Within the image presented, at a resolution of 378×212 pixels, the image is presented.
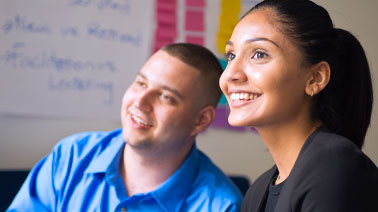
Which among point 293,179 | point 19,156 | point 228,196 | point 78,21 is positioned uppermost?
point 78,21

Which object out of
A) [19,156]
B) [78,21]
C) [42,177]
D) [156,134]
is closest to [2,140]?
[19,156]

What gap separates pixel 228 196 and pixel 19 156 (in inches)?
42.2

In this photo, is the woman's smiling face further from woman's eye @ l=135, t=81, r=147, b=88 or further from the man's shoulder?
woman's eye @ l=135, t=81, r=147, b=88

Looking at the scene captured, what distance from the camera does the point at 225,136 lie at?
2.28 m

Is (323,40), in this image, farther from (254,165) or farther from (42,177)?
(254,165)

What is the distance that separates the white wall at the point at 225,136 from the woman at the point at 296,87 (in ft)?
3.61

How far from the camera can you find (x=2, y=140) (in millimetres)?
1988

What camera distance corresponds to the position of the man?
4.99ft

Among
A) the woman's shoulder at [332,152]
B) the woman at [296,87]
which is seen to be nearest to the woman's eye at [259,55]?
the woman at [296,87]

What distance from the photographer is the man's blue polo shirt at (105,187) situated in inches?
59.1

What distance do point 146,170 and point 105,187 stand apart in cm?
16

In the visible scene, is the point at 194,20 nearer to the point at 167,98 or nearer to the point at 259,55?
the point at 167,98

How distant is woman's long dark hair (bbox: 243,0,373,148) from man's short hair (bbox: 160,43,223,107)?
549 millimetres

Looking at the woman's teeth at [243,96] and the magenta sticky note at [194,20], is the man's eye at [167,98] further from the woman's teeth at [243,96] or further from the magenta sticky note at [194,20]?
the magenta sticky note at [194,20]
